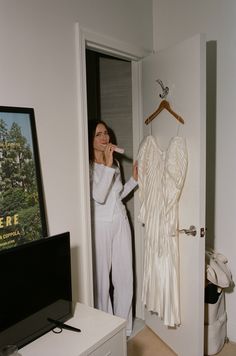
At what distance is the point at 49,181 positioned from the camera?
6.35 ft

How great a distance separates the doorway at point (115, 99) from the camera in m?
2.90

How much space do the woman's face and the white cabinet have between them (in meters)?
1.13

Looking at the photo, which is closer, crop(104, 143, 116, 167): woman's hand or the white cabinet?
the white cabinet

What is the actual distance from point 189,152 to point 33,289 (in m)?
1.15

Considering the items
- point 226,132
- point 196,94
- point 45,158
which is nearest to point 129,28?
point 196,94

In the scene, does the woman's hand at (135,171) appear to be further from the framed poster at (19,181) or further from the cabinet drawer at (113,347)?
the cabinet drawer at (113,347)

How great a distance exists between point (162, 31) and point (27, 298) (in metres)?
2.03

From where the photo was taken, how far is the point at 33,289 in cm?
164

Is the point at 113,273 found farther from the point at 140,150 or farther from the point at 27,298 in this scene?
the point at 27,298

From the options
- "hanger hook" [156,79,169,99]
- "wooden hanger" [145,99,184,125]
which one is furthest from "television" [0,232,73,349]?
"hanger hook" [156,79,169,99]

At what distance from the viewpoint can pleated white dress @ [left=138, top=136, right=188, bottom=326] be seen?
2254mm

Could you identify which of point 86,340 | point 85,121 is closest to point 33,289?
point 86,340

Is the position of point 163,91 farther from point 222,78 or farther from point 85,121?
point 85,121

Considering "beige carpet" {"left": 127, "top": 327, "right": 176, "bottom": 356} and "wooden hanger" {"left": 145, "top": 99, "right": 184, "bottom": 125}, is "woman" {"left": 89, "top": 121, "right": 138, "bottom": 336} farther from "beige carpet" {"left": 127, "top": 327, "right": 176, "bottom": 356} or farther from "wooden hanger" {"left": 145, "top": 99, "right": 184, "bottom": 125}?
"wooden hanger" {"left": 145, "top": 99, "right": 184, "bottom": 125}
